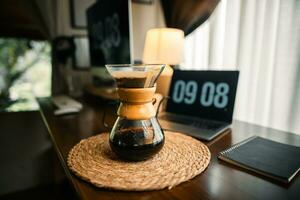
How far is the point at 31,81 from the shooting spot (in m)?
1.77

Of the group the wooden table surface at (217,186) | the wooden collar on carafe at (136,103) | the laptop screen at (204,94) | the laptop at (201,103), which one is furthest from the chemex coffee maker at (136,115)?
the laptop screen at (204,94)

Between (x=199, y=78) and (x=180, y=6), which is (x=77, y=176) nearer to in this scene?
(x=199, y=78)

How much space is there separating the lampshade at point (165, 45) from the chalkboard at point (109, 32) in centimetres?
13

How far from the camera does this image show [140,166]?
533 mm

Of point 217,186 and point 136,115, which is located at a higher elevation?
point 136,115

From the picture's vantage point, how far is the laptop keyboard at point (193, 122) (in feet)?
2.72

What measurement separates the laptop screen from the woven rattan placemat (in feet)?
0.82

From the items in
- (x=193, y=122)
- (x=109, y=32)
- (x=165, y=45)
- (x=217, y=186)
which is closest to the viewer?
(x=217, y=186)

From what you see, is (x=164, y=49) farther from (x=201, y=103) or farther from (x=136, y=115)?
(x=136, y=115)

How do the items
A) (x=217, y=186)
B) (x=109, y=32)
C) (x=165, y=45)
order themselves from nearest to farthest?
(x=217, y=186), (x=165, y=45), (x=109, y=32)

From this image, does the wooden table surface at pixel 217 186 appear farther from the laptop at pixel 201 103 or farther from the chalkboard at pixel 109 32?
the chalkboard at pixel 109 32

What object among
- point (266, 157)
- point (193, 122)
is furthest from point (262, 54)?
point (266, 157)

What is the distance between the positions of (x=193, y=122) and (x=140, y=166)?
41 cm

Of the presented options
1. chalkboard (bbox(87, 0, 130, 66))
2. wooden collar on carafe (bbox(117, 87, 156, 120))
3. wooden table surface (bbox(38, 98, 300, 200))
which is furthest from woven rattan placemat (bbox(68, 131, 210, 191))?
chalkboard (bbox(87, 0, 130, 66))
